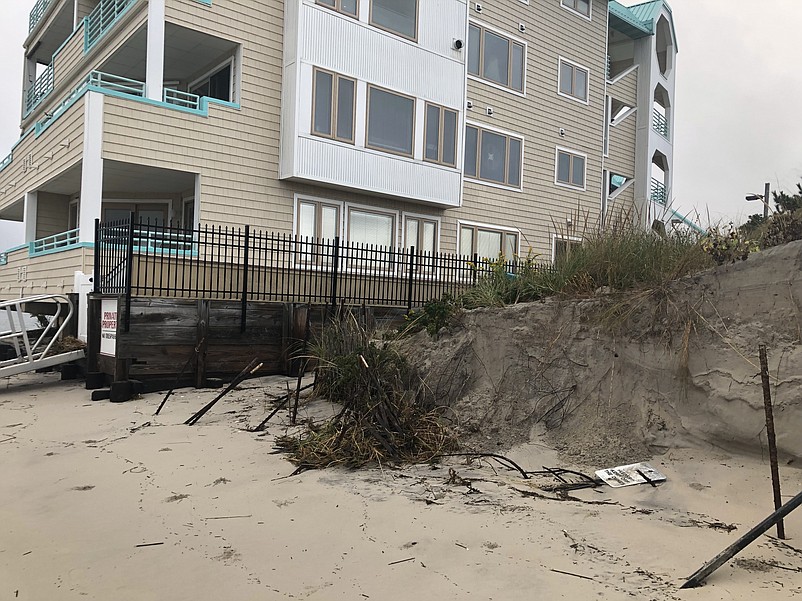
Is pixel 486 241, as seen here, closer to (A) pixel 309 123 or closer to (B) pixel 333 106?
(B) pixel 333 106

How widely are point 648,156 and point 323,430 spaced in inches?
882

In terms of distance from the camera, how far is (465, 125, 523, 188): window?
19500 millimetres

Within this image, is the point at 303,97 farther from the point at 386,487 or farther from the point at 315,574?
the point at 315,574

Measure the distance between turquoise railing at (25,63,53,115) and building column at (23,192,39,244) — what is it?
11.9 feet

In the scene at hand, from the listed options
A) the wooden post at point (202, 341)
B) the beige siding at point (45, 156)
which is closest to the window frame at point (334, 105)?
the beige siding at point (45, 156)

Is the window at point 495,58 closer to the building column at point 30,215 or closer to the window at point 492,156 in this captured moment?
the window at point 492,156

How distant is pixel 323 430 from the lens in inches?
275

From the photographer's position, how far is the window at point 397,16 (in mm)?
16672

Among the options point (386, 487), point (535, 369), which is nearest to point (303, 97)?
point (535, 369)

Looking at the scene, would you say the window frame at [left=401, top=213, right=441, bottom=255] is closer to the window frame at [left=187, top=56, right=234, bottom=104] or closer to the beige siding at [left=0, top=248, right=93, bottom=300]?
the window frame at [left=187, top=56, right=234, bottom=104]

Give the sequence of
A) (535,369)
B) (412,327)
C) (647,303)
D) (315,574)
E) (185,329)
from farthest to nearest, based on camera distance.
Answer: (185,329) → (412,327) → (535,369) → (647,303) → (315,574)

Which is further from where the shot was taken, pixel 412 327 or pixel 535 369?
pixel 412 327

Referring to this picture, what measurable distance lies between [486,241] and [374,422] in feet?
45.1

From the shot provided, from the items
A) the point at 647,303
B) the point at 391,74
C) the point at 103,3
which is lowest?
the point at 647,303
